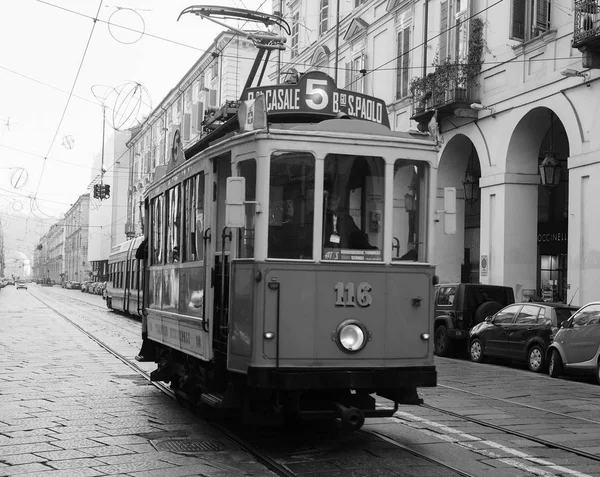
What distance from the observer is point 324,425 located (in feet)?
28.2

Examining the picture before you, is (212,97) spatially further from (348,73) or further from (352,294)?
(352,294)

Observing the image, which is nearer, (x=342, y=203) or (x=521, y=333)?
(x=342, y=203)

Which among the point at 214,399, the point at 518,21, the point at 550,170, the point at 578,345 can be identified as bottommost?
the point at 214,399

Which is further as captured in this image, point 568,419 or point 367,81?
point 367,81

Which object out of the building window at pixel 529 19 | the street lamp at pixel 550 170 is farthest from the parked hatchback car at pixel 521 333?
the building window at pixel 529 19

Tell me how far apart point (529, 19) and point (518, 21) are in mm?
368

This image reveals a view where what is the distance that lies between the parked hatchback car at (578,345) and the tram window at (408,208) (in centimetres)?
747

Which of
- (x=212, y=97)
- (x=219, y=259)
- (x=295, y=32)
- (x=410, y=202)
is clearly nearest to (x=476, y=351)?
(x=410, y=202)

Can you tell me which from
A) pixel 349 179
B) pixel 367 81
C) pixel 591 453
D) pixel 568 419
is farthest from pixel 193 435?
pixel 367 81

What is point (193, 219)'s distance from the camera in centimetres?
882

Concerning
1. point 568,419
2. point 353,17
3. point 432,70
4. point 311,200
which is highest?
point 353,17

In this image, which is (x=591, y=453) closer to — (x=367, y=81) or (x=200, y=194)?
(x=200, y=194)

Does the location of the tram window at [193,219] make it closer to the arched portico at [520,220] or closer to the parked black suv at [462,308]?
the parked black suv at [462,308]

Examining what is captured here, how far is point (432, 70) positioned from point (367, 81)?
5268 millimetres
